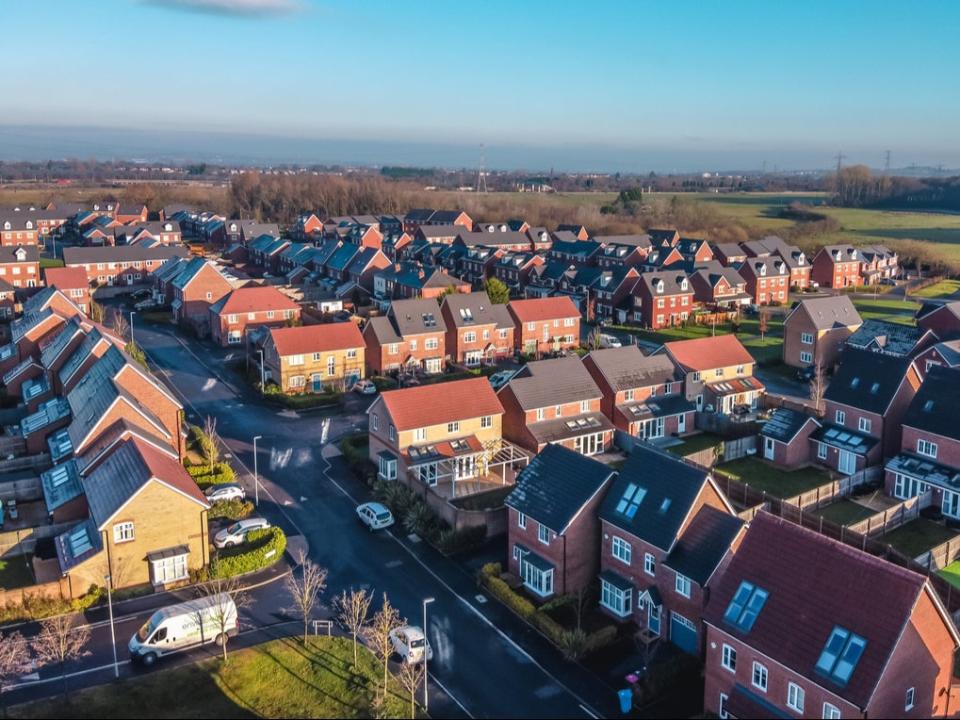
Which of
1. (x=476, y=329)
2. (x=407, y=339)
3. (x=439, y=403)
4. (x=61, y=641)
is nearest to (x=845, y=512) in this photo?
(x=439, y=403)

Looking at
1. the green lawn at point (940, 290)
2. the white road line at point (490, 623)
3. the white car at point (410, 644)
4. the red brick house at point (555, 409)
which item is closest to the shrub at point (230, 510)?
the white road line at point (490, 623)

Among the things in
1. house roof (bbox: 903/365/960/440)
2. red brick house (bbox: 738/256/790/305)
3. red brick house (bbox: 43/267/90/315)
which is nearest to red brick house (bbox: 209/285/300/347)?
red brick house (bbox: 43/267/90/315)

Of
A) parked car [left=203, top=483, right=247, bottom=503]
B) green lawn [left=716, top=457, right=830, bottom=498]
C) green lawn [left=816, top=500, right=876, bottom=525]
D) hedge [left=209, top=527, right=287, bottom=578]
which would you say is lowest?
green lawn [left=816, top=500, right=876, bottom=525]

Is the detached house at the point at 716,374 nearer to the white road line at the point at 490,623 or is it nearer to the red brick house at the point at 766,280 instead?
the white road line at the point at 490,623

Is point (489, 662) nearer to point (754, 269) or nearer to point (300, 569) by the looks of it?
point (300, 569)

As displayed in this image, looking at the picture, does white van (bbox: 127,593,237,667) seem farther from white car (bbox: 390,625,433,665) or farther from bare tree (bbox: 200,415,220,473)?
bare tree (bbox: 200,415,220,473)

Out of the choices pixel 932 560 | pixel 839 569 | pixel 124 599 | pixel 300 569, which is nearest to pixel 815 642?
pixel 839 569

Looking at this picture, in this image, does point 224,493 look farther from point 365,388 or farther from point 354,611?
point 365,388
